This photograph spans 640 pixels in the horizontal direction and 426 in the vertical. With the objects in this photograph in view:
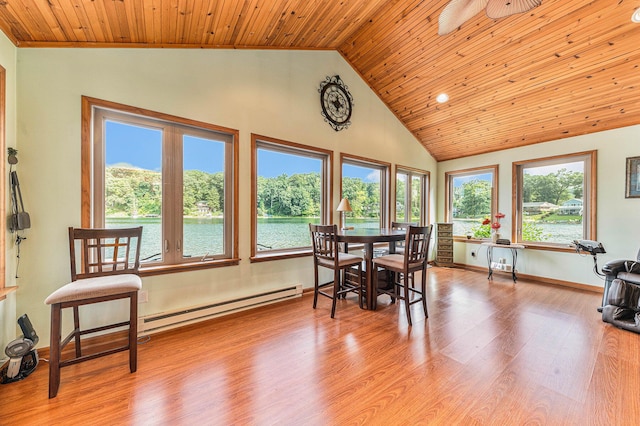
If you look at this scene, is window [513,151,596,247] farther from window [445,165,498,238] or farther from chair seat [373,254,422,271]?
chair seat [373,254,422,271]

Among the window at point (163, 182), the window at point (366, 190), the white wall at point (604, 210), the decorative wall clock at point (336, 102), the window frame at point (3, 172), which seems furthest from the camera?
the window at point (366, 190)

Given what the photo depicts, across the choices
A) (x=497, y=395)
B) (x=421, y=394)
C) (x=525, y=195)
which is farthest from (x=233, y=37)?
(x=525, y=195)

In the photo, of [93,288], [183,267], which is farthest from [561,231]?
[93,288]

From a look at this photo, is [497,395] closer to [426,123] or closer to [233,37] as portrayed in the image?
[233,37]

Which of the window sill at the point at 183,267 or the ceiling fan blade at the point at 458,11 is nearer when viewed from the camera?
the ceiling fan blade at the point at 458,11

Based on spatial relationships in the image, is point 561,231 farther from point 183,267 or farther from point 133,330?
point 133,330

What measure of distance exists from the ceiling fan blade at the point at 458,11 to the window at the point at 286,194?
1953mm

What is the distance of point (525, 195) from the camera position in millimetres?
4504

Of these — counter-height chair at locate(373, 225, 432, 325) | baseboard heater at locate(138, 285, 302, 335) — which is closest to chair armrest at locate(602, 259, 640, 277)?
counter-height chair at locate(373, 225, 432, 325)

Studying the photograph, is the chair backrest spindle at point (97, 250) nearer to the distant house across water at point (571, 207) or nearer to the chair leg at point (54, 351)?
the chair leg at point (54, 351)

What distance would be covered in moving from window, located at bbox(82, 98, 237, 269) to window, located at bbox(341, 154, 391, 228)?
1.87 m

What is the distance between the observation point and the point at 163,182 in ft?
8.25

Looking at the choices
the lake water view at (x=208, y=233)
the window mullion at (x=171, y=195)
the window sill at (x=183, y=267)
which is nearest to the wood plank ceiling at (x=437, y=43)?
the window mullion at (x=171, y=195)

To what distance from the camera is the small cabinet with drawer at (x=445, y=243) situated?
5246 millimetres
